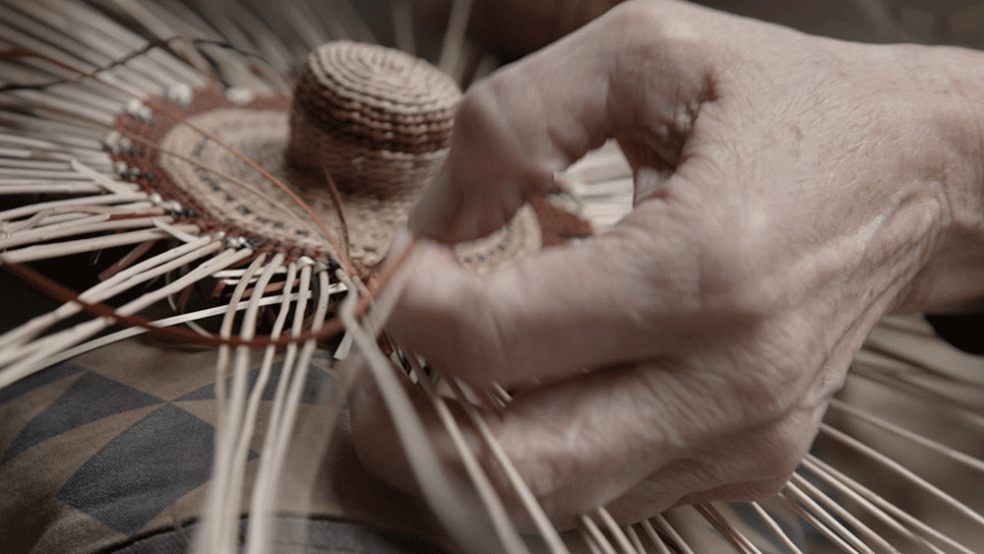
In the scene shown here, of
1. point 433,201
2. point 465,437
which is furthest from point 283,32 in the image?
point 465,437

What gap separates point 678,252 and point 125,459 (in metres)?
0.41

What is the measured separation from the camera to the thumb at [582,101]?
0.44 metres

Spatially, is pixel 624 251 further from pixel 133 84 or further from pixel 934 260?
pixel 133 84

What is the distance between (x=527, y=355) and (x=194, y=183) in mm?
471

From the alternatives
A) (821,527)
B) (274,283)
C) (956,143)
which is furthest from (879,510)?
(274,283)

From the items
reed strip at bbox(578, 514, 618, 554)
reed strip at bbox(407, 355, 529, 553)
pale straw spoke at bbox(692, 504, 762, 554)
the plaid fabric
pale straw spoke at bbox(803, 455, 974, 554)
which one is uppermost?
reed strip at bbox(407, 355, 529, 553)

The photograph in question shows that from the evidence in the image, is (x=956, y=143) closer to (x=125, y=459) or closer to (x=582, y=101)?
(x=582, y=101)

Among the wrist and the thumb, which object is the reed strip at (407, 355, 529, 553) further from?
the wrist

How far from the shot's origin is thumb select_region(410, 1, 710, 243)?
435mm

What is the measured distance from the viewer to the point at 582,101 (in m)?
0.44

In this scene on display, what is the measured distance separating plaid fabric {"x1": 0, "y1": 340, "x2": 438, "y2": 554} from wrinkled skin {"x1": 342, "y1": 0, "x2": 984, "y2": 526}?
0.05m

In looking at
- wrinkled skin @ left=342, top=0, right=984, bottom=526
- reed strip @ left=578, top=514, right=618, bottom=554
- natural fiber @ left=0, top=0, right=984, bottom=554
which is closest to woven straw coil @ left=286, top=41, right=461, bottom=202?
natural fiber @ left=0, top=0, right=984, bottom=554

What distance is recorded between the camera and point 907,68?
0.50 metres

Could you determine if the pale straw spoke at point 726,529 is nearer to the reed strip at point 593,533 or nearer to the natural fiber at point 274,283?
the natural fiber at point 274,283
